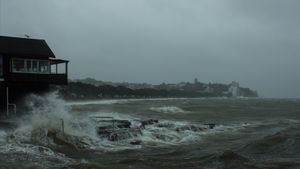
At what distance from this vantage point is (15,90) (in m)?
27.7

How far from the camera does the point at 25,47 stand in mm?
28750

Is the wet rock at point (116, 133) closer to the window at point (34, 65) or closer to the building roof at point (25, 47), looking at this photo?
the window at point (34, 65)

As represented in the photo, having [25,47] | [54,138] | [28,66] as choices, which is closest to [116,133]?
[54,138]

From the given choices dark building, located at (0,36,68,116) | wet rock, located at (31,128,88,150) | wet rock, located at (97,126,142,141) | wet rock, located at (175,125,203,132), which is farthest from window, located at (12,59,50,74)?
wet rock, located at (175,125,203,132)

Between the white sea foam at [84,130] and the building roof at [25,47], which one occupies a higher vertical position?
the building roof at [25,47]

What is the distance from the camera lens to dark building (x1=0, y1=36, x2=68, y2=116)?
27.2 m

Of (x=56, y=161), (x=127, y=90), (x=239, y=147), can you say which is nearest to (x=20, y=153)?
(x=56, y=161)

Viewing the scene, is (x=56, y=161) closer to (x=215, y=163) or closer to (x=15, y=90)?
(x=215, y=163)

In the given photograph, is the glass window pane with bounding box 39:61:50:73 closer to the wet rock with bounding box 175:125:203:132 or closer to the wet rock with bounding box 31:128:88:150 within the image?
the wet rock with bounding box 31:128:88:150

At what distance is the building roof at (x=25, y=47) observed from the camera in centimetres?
2761

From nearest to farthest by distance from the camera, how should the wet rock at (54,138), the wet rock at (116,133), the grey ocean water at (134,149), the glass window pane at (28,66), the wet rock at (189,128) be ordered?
the grey ocean water at (134,149) → the wet rock at (54,138) → the wet rock at (116,133) → the glass window pane at (28,66) → the wet rock at (189,128)

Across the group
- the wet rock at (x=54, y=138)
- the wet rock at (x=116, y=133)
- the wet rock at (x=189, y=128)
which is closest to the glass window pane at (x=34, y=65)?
the wet rock at (x=116, y=133)

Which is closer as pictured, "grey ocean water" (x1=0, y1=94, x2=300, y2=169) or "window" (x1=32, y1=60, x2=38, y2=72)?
"grey ocean water" (x1=0, y1=94, x2=300, y2=169)

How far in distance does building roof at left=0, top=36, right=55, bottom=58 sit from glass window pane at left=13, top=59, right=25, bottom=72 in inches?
17.9
